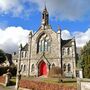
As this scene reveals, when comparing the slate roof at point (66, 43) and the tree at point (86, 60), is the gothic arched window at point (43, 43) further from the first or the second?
the tree at point (86, 60)

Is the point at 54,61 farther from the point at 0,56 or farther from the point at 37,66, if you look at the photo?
the point at 0,56

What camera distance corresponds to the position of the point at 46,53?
53062 millimetres

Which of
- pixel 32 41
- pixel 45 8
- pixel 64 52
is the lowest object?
pixel 64 52

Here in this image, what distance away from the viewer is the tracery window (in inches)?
2127

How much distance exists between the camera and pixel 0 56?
58.9m

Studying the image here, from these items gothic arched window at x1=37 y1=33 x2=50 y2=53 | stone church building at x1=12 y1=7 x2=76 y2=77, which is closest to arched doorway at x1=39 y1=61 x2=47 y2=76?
stone church building at x1=12 y1=7 x2=76 y2=77

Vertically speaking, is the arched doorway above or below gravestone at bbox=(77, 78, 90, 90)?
above

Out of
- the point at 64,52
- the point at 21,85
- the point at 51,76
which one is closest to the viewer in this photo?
the point at 21,85

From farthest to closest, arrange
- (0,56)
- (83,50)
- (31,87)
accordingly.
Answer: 1. (0,56)
2. (31,87)
3. (83,50)

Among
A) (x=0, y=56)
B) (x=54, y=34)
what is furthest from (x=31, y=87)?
(x=0, y=56)

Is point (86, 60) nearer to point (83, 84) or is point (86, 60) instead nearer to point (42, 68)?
point (83, 84)

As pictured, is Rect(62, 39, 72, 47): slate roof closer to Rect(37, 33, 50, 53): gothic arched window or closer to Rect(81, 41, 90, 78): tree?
Rect(37, 33, 50, 53): gothic arched window

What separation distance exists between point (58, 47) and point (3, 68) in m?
16.6

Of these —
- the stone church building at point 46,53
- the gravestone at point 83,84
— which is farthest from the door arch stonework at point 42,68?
the gravestone at point 83,84
